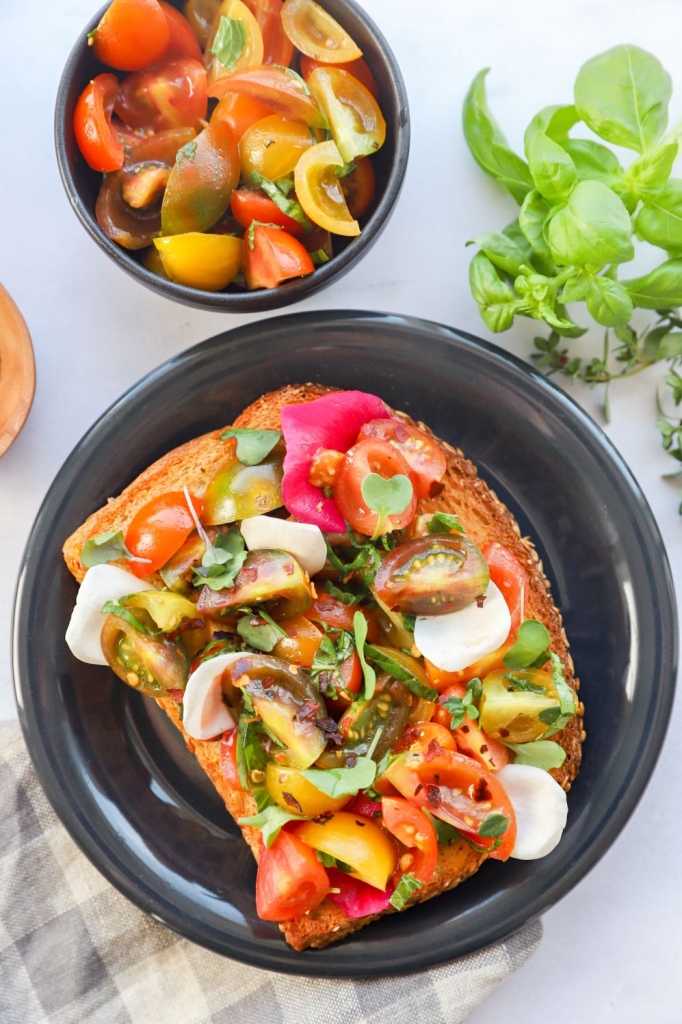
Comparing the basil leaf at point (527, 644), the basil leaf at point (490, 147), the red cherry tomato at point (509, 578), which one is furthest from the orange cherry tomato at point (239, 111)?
the basil leaf at point (527, 644)

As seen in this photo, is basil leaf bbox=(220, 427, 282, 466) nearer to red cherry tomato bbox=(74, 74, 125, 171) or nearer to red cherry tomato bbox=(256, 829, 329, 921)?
red cherry tomato bbox=(74, 74, 125, 171)

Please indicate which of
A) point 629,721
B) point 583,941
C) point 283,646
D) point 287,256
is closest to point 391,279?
point 287,256

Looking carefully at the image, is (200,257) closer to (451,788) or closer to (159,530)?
(159,530)

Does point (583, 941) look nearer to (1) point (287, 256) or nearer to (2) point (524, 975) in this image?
(2) point (524, 975)

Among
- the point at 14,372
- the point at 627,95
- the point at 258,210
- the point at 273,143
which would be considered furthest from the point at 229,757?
the point at 627,95

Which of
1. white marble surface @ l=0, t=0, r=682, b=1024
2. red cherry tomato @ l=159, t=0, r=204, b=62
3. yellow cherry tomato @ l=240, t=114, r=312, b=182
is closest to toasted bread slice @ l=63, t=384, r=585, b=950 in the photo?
white marble surface @ l=0, t=0, r=682, b=1024
